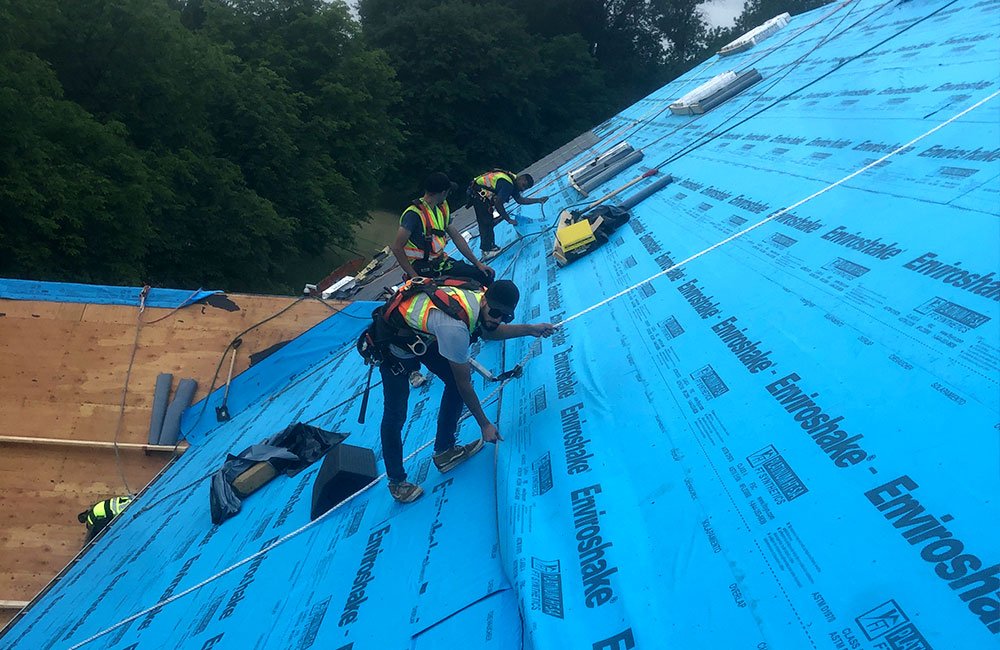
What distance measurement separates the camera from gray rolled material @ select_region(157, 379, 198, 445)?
5.95 meters

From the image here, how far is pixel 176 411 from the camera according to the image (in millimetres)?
6039

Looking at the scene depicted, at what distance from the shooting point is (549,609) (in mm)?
1939

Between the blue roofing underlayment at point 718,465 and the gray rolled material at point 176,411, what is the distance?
3.81 feet

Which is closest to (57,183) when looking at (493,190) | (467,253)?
(493,190)

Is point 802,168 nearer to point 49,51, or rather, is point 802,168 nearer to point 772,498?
point 772,498

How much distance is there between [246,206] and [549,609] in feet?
37.3

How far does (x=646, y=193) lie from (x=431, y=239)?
210 cm

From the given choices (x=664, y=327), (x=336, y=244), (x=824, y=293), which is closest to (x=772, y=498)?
(x=824, y=293)

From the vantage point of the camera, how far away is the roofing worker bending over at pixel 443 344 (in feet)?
8.46

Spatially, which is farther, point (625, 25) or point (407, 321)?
point (625, 25)

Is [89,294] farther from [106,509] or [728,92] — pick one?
[728,92]

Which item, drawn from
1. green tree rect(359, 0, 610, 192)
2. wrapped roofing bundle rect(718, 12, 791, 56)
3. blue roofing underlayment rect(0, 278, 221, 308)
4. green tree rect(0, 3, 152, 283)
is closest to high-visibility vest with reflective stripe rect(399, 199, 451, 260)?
blue roofing underlayment rect(0, 278, 221, 308)

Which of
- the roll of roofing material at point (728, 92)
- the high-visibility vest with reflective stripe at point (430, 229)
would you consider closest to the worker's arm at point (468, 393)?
the high-visibility vest with reflective stripe at point (430, 229)

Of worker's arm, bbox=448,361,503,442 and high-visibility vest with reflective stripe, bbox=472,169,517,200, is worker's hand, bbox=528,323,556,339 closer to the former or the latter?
worker's arm, bbox=448,361,503,442
